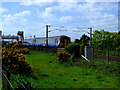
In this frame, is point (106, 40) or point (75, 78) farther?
point (106, 40)

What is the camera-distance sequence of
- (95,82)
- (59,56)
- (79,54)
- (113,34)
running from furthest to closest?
(113,34)
(79,54)
(59,56)
(95,82)

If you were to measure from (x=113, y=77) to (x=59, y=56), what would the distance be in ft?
22.9

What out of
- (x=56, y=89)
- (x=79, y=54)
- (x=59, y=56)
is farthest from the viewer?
(x=79, y=54)

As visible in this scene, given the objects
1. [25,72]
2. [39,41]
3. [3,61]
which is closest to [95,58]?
[25,72]

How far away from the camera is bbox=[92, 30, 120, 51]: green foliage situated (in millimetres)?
33372

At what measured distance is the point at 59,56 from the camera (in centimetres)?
1590

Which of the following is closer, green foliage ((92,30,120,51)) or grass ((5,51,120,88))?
grass ((5,51,120,88))

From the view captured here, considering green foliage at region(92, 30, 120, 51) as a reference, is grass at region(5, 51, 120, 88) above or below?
below

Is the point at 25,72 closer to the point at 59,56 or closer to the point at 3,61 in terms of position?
the point at 3,61

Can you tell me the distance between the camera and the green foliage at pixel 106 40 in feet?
109

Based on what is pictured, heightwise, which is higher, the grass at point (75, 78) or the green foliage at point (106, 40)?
the green foliage at point (106, 40)

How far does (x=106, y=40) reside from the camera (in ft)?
115

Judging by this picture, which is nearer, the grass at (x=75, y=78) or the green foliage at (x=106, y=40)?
the grass at (x=75, y=78)

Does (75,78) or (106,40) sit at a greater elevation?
(106,40)
